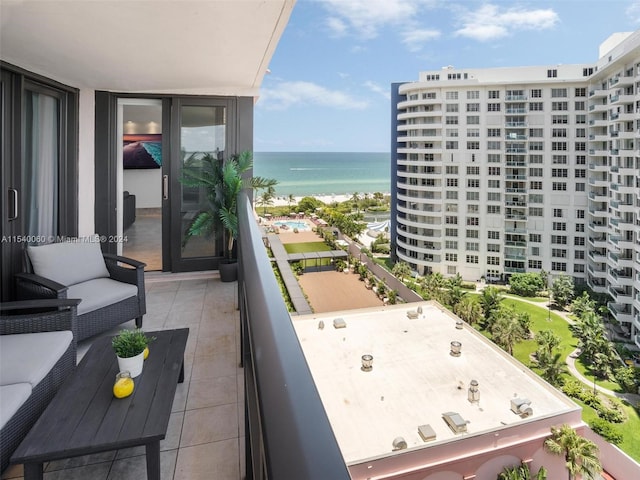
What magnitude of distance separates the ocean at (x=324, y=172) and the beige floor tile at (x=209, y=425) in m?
46.2

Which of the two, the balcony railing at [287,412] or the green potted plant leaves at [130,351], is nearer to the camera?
the balcony railing at [287,412]

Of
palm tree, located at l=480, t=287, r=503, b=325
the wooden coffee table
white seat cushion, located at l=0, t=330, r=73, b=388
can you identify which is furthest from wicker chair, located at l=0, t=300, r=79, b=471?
palm tree, located at l=480, t=287, r=503, b=325

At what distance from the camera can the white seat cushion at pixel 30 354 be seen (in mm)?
1679

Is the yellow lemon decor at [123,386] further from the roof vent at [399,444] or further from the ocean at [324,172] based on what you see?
the ocean at [324,172]

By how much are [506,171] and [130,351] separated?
34.7 meters

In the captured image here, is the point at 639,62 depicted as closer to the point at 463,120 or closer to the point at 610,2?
the point at 463,120

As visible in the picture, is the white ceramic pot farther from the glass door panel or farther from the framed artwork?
the framed artwork

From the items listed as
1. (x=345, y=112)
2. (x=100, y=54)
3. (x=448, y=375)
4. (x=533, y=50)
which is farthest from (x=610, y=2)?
(x=100, y=54)

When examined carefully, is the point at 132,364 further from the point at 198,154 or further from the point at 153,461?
the point at 198,154

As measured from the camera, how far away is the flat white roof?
10.3 metres

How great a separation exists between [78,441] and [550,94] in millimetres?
35958

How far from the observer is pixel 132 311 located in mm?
2963

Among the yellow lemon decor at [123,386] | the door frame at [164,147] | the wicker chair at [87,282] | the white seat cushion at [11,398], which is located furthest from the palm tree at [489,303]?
the white seat cushion at [11,398]

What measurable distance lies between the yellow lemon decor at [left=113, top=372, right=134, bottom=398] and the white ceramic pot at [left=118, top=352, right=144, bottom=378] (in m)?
0.08
